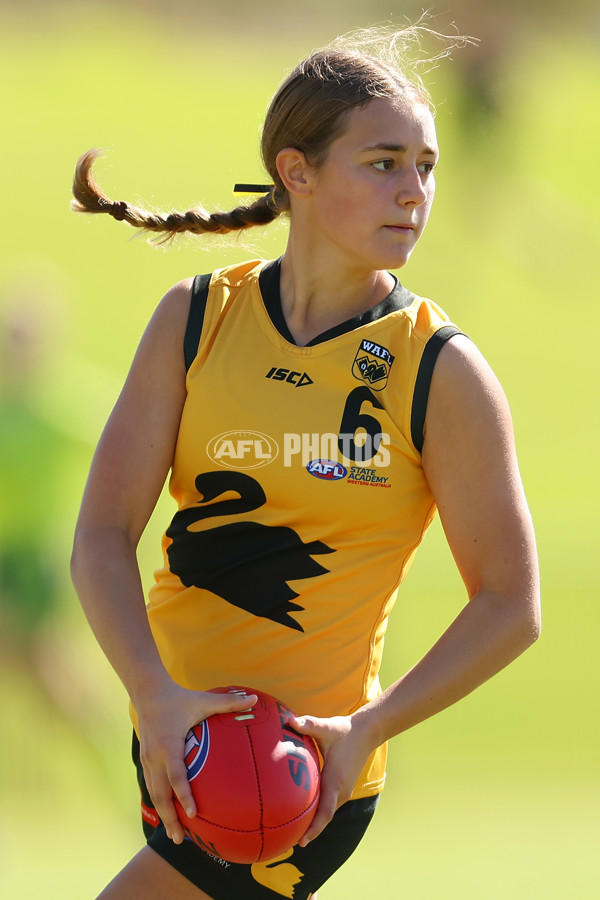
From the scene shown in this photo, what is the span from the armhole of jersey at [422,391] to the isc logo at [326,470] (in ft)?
0.34

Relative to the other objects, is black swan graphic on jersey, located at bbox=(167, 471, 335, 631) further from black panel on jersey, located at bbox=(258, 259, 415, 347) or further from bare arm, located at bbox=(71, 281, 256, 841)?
black panel on jersey, located at bbox=(258, 259, 415, 347)

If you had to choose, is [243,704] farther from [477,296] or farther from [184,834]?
[477,296]

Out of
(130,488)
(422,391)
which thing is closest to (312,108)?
(422,391)

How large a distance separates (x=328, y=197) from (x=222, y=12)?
33.1 ft

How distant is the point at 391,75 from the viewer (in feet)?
4.83

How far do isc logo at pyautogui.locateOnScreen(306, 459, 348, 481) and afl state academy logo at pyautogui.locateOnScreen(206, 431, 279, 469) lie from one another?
52 mm

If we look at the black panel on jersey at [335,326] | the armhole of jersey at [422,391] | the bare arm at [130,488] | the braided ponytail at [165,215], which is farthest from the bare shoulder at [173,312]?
the armhole of jersey at [422,391]

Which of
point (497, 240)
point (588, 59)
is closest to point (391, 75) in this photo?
point (497, 240)

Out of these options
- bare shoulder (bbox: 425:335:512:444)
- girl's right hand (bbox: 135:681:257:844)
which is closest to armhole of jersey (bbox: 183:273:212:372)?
bare shoulder (bbox: 425:335:512:444)

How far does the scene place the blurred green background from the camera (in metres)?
3.99

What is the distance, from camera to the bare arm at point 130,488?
54.9 inches

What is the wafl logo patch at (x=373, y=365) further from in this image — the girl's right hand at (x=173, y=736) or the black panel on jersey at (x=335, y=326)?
the girl's right hand at (x=173, y=736)

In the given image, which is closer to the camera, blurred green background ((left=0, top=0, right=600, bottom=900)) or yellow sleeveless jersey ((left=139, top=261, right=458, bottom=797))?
yellow sleeveless jersey ((left=139, top=261, right=458, bottom=797))

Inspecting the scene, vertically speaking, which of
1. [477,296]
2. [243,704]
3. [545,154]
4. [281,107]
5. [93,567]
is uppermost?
[545,154]
